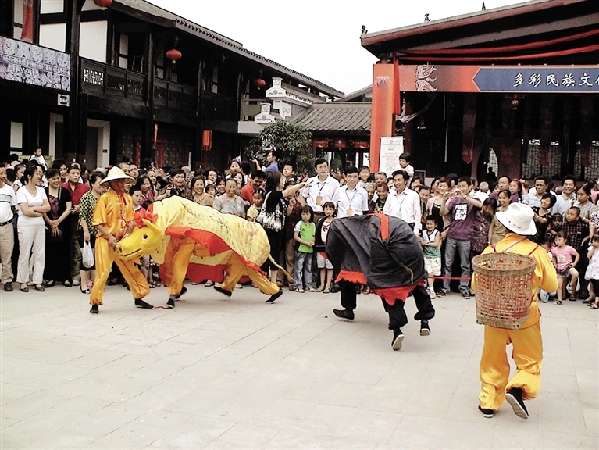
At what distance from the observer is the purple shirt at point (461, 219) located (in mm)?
9859

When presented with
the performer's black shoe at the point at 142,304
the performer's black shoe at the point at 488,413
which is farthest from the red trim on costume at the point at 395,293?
the performer's black shoe at the point at 142,304

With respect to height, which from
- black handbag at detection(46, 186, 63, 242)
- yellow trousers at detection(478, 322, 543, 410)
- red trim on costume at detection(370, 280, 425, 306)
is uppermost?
black handbag at detection(46, 186, 63, 242)

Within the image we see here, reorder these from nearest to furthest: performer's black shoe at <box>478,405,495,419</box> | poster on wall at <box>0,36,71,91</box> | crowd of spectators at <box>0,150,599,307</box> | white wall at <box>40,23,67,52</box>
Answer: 1. performer's black shoe at <box>478,405,495,419</box>
2. crowd of spectators at <box>0,150,599,307</box>
3. poster on wall at <box>0,36,71,91</box>
4. white wall at <box>40,23,67,52</box>

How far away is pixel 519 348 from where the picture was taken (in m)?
4.93

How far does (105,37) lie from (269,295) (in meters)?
12.4

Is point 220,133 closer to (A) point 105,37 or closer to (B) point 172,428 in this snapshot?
(A) point 105,37

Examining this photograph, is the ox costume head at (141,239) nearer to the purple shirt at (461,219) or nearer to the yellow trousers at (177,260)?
the yellow trousers at (177,260)

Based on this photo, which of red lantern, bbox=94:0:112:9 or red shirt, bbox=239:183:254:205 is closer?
red shirt, bbox=239:183:254:205

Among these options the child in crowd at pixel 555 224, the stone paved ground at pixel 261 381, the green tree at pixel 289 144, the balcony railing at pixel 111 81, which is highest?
the balcony railing at pixel 111 81

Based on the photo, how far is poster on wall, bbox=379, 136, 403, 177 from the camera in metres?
12.8

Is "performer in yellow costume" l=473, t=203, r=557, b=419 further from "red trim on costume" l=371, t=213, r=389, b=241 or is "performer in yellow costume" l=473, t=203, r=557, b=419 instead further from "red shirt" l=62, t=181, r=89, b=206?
"red shirt" l=62, t=181, r=89, b=206

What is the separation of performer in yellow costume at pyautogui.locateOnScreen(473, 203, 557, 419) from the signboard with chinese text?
8500 mm

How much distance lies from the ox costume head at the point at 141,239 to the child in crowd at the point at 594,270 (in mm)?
5757

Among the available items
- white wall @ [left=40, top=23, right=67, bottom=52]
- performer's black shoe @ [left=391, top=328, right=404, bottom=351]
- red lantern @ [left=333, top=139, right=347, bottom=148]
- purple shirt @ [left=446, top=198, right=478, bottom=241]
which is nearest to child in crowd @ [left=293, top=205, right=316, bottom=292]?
purple shirt @ [left=446, top=198, right=478, bottom=241]
